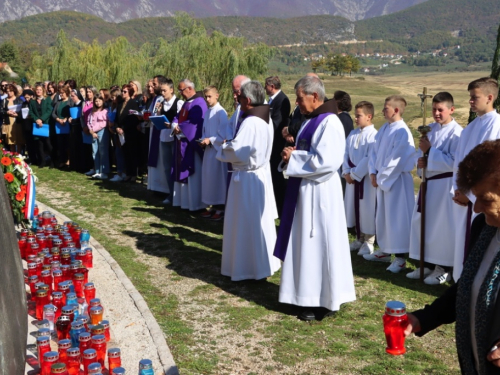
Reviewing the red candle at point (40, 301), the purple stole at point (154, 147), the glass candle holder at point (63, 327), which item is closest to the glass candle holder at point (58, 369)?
the glass candle holder at point (63, 327)

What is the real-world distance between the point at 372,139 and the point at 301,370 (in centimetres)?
427

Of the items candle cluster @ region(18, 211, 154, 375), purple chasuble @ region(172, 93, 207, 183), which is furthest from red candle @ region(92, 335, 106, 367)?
purple chasuble @ region(172, 93, 207, 183)

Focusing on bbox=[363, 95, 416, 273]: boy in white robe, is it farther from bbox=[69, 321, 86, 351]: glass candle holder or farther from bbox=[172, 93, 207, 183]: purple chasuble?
bbox=[69, 321, 86, 351]: glass candle holder

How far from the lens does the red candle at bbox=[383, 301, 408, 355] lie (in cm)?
316

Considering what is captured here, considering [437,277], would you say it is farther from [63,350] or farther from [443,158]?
[63,350]

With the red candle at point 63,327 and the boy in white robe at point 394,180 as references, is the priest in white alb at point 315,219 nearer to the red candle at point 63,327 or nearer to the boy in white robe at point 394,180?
the boy in white robe at point 394,180

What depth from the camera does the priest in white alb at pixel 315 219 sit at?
6535 mm

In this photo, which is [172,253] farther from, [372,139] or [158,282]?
[372,139]

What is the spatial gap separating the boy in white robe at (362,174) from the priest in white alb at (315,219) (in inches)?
90.8

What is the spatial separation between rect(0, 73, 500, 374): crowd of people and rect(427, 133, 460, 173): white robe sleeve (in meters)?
0.01

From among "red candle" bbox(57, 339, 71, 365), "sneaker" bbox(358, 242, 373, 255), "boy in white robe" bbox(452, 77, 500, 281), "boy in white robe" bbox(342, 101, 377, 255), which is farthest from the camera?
"sneaker" bbox(358, 242, 373, 255)

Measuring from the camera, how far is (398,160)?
826 centimetres

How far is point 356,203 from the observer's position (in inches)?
366

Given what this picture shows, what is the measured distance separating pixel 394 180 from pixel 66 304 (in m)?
4.38
